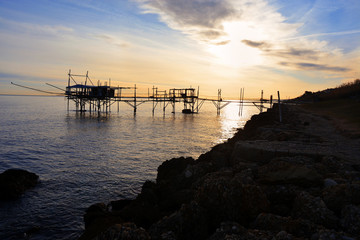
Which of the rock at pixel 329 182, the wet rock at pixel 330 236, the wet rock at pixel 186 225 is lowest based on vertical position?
the wet rock at pixel 186 225

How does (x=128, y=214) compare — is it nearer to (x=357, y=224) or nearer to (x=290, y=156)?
(x=357, y=224)

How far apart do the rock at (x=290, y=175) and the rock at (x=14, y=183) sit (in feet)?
36.1

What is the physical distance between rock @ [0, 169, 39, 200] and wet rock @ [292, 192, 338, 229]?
467 inches

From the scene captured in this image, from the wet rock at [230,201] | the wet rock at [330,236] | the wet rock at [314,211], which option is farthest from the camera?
the wet rock at [230,201]

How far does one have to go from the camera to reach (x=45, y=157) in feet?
62.9

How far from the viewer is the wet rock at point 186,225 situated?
4.46 m

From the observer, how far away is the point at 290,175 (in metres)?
6.16

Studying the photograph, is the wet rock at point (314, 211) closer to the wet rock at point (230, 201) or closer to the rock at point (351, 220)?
the rock at point (351, 220)

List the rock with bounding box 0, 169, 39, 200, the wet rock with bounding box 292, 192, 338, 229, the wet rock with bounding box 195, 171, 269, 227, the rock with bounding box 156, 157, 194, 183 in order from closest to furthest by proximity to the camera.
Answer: the wet rock with bounding box 292, 192, 338, 229 → the wet rock with bounding box 195, 171, 269, 227 → the rock with bounding box 0, 169, 39, 200 → the rock with bounding box 156, 157, 194, 183

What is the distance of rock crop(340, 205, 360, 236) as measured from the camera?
156 inches

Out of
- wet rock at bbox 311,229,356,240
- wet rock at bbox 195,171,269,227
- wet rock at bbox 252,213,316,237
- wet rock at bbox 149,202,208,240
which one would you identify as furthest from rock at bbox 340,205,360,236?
wet rock at bbox 149,202,208,240

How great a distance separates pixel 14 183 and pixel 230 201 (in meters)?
11.2

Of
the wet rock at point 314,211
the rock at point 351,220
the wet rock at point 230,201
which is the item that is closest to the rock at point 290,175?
the wet rock at point 314,211

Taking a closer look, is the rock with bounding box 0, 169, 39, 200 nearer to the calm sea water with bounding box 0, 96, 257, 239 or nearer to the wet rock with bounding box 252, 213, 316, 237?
the calm sea water with bounding box 0, 96, 257, 239
